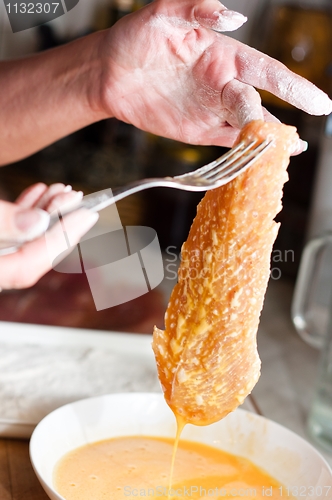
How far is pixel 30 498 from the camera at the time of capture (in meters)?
0.60

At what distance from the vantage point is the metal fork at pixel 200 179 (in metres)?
0.43

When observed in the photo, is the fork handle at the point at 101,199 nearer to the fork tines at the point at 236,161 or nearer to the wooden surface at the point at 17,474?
the fork tines at the point at 236,161

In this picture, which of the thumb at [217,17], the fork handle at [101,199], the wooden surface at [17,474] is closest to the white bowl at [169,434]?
the wooden surface at [17,474]

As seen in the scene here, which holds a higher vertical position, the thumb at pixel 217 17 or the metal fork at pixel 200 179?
the thumb at pixel 217 17

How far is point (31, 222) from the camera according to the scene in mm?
399

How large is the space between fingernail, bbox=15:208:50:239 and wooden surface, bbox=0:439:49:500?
32 centimetres

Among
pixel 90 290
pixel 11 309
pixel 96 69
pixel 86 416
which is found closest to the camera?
pixel 86 416

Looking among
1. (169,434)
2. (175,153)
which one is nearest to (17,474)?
(169,434)

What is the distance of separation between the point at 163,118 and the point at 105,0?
54.6 inches

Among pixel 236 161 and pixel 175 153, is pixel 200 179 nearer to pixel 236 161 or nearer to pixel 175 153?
pixel 236 161

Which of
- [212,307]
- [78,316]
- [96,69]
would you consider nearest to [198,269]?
[212,307]

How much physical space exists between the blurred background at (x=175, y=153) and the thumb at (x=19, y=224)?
36.7 inches

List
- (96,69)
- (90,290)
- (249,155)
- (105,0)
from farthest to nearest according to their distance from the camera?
(105,0) < (90,290) < (96,69) < (249,155)

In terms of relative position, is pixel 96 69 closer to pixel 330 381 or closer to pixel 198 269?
pixel 198 269
